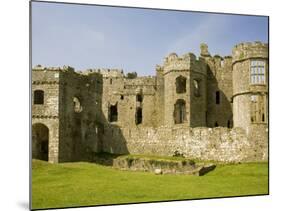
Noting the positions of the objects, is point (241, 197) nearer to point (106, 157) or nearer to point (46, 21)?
point (106, 157)

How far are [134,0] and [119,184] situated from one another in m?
6.49

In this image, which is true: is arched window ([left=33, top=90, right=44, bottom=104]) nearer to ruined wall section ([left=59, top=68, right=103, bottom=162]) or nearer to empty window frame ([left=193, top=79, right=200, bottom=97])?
ruined wall section ([left=59, top=68, right=103, bottom=162])

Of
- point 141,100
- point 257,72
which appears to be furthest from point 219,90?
point 141,100

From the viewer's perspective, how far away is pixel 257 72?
890 inches

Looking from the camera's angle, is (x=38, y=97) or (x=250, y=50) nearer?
(x=38, y=97)

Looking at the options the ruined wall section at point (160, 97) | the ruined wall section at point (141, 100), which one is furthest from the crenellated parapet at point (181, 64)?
the ruined wall section at point (141, 100)

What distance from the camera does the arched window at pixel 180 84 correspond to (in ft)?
82.0

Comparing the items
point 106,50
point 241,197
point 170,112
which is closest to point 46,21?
point 106,50

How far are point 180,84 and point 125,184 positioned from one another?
732 cm

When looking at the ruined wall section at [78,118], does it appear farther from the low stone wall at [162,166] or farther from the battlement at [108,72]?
the low stone wall at [162,166]

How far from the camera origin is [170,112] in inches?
951

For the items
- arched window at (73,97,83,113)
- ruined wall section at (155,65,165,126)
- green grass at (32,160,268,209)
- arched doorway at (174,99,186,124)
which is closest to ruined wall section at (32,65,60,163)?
arched window at (73,97,83,113)

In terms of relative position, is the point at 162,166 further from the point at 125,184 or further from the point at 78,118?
the point at 78,118

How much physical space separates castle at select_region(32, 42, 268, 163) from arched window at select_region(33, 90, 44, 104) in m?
0.03
